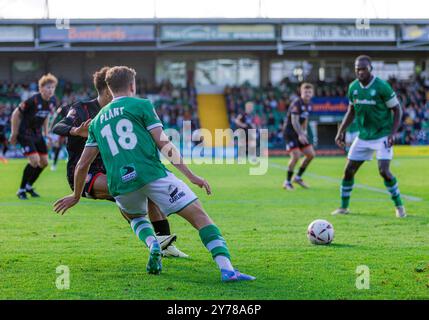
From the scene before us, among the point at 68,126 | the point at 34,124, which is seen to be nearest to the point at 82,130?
the point at 68,126

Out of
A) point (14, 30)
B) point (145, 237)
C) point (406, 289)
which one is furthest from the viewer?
point (14, 30)

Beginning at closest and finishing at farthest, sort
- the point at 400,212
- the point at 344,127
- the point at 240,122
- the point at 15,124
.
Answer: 1. the point at 400,212
2. the point at 344,127
3. the point at 15,124
4. the point at 240,122

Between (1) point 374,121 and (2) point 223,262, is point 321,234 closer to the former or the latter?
(2) point 223,262

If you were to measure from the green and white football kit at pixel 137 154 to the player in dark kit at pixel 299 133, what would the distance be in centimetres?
1022

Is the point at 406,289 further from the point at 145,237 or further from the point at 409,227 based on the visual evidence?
the point at 409,227

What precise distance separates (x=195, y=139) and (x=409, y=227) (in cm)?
2772

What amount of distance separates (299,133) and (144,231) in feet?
32.4

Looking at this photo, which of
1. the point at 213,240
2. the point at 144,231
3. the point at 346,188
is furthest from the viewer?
the point at 346,188

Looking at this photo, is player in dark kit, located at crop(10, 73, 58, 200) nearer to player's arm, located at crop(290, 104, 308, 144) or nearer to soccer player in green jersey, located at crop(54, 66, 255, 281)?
player's arm, located at crop(290, 104, 308, 144)

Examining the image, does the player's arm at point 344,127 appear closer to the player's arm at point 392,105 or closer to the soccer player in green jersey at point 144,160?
the player's arm at point 392,105

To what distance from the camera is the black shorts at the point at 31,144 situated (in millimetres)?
14102

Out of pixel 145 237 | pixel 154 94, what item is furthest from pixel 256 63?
pixel 145 237

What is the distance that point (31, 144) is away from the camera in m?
14.1

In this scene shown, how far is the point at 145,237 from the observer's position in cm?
680
